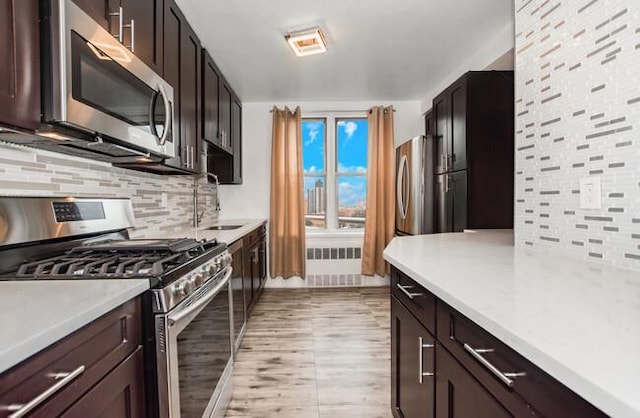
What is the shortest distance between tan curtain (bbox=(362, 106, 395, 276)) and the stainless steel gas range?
A: 9.17 feet

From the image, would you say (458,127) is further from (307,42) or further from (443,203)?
(307,42)

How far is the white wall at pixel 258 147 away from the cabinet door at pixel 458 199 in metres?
1.82

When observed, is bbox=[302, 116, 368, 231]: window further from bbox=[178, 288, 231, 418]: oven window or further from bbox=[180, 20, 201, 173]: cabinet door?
bbox=[178, 288, 231, 418]: oven window

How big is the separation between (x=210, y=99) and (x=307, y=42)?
0.94 metres

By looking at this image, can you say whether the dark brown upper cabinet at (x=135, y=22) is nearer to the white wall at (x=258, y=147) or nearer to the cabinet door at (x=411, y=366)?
the cabinet door at (x=411, y=366)

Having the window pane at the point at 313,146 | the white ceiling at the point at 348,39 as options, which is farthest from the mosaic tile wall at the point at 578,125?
the window pane at the point at 313,146

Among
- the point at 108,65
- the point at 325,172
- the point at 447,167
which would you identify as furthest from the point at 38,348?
the point at 325,172

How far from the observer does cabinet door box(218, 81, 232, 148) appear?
329 centimetres

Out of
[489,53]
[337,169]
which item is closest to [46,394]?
[489,53]

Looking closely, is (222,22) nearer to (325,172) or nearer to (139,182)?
(139,182)

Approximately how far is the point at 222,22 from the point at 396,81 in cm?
199

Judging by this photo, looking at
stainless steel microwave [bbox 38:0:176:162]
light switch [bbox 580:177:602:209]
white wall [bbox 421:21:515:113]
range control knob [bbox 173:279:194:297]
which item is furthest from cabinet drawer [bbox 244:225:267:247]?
white wall [bbox 421:21:515:113]

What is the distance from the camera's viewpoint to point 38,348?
645 millimetres

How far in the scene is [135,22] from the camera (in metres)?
1.65
